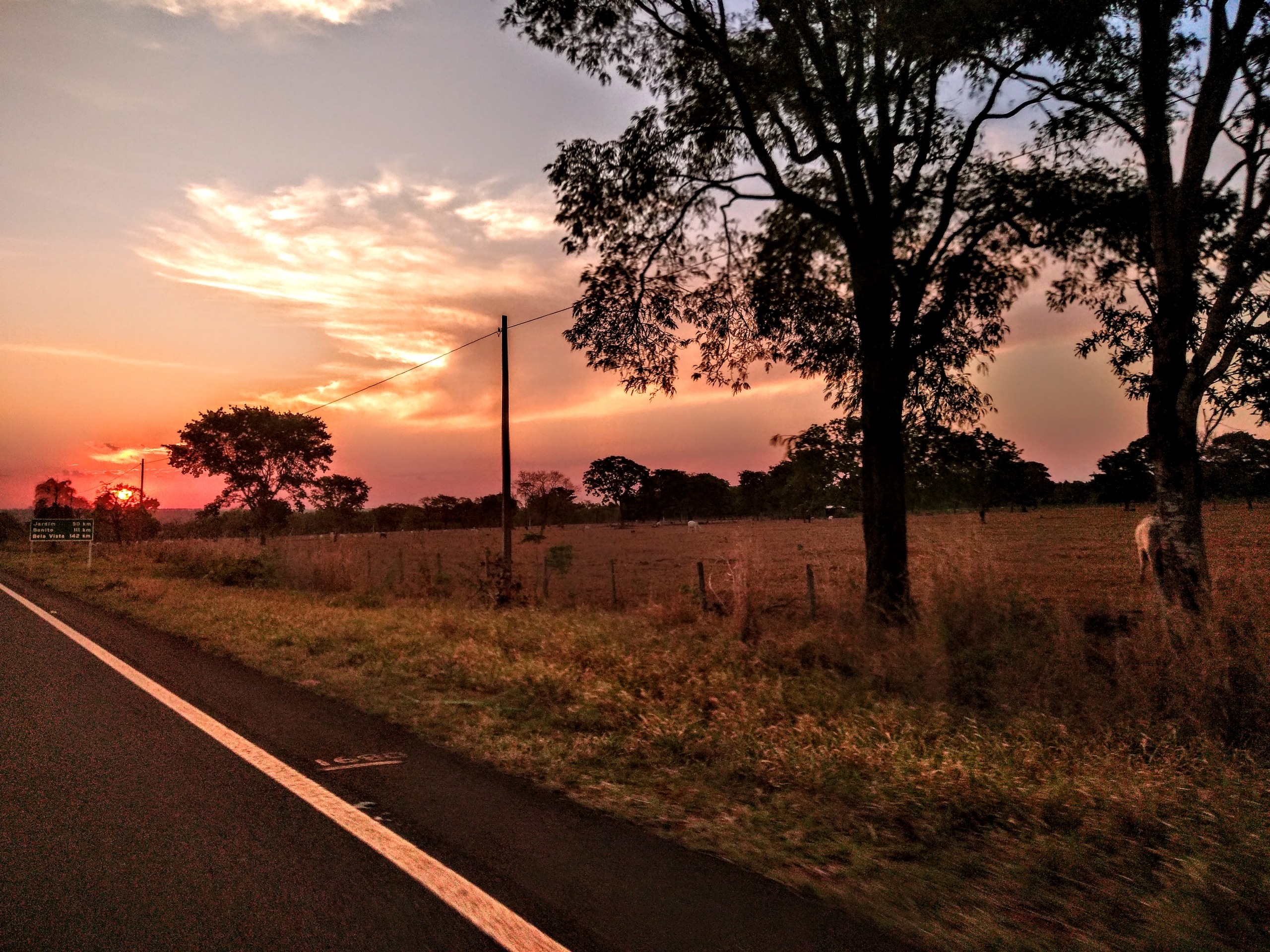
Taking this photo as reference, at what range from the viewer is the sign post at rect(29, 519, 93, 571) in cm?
3972

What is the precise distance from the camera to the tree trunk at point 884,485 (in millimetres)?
11891

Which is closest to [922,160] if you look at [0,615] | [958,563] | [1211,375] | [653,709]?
[1211,375]

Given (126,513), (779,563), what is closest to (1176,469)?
(779,563)

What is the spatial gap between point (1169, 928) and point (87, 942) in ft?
14.8

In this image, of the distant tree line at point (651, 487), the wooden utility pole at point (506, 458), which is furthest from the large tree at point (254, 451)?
the wooden utility pole at point (506, 458)

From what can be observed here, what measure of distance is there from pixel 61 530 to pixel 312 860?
4557 centimetres

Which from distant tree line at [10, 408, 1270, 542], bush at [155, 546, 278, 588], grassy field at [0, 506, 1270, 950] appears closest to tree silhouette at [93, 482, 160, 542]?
distant tree line at [10, 408, 1270, 542]

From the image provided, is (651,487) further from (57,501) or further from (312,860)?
(312,860)

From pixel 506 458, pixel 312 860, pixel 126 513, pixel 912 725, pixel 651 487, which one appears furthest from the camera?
pixel 651 487

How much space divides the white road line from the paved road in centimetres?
6

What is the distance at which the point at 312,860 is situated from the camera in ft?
13.2

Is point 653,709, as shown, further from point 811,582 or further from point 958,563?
point 811,582

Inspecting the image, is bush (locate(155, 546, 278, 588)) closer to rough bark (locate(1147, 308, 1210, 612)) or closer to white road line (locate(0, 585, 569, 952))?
white road line (locate(0, 585, 569, 952))

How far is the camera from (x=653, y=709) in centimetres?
762
